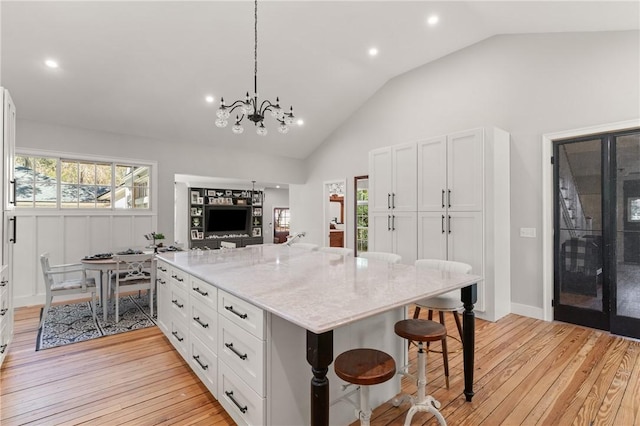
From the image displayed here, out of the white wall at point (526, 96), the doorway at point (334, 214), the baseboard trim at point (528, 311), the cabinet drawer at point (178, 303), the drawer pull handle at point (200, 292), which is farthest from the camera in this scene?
the doorway at point (334, 214)

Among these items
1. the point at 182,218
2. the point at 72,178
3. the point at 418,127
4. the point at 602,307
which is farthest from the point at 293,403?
the point at 182,218

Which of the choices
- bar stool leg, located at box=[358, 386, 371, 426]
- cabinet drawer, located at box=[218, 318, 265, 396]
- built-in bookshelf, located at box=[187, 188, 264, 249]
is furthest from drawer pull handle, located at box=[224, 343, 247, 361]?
built-in bookshelf, located at box=[187, 188, 264, 249]

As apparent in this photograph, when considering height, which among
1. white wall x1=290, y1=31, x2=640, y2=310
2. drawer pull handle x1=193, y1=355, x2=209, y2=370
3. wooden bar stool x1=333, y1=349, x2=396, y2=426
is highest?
white wall x1=290, y1=31, x2=640, y2=310

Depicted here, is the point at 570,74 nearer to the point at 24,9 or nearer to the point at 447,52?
the point at 447,52

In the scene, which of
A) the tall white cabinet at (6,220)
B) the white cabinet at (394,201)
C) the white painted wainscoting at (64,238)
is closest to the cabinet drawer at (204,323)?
the tall white cabinet at (6,220)

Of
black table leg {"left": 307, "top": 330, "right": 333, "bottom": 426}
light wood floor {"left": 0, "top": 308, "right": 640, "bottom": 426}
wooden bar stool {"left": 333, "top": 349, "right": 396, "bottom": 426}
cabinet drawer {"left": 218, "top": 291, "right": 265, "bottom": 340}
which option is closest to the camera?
black table leg {"left": 307, "top": 330, "right": 333, "bottom": 426}

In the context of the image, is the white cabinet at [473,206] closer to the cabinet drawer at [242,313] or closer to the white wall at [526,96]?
the white wall at [526,96]

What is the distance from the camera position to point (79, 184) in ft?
15.7

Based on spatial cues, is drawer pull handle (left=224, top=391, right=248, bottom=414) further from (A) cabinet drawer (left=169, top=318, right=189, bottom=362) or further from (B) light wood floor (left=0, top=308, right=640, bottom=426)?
(A) cabinet drawer (left=169, top=318, right=189, bottom=362)

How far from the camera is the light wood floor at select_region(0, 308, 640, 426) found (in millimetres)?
1918

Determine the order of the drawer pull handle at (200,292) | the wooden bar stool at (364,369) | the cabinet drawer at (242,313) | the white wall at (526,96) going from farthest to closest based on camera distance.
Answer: the white wall at (526,96) < the drawer pull handle at (200,292) < the cabinet drawer at (242,313) < the wooden bar stool at (364,369)

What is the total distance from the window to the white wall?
4.64 metres

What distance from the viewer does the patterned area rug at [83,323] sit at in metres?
3.12

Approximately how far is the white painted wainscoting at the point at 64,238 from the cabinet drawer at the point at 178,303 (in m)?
2.92
